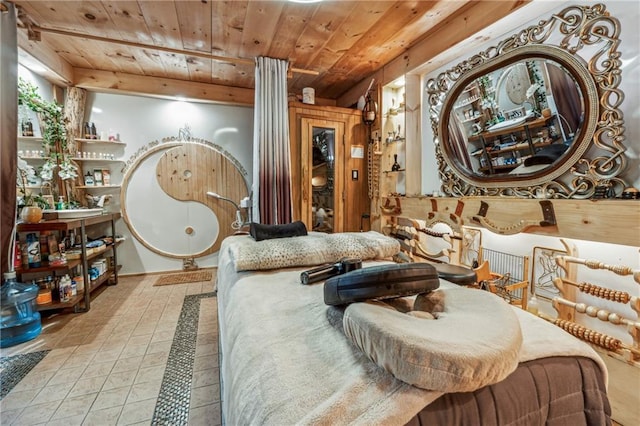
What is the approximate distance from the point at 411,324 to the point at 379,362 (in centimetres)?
11

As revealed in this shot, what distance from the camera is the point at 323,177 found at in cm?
309

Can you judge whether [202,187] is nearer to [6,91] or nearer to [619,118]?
[6,91]

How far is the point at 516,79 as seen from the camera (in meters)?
1.75

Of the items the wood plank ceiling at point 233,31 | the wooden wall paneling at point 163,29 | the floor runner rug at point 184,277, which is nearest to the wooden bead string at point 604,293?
the wood plank ceiling at point 233,31

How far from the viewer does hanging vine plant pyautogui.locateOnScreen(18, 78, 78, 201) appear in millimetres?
2433

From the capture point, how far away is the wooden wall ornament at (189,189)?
337cm

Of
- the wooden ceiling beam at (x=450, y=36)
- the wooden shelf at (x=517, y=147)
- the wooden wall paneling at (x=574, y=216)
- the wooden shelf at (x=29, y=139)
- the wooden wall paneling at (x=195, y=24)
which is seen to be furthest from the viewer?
the wooden shelf at (x=29, y=139)

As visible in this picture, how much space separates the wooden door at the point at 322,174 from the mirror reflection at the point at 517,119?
124 cm

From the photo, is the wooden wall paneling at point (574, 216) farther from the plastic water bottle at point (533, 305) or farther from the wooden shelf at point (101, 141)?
the wooden shelf at point (101, 141)

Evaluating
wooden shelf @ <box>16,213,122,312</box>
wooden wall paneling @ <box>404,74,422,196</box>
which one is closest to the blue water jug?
wooden shelf @ <box>16,213,122,312</box>

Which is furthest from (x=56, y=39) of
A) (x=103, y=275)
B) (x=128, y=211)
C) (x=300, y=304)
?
(x=300, y=304)

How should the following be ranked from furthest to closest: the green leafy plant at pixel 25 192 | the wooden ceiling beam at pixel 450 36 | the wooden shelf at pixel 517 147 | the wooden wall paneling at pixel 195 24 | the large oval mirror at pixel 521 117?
the green leafy plant at pixel 25 192 → the wooden wall paneling at pixel 195 24 → the wooden ceiling beam at pixel 450 36 → the wooden shelf at pixel 517 147 → the large oval mirror at pixel 521 117

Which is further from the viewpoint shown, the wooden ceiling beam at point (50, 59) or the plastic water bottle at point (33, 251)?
the wooden ceiling beam at point (50, 59)

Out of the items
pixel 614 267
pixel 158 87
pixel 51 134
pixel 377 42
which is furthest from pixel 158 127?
pixel 614 267
